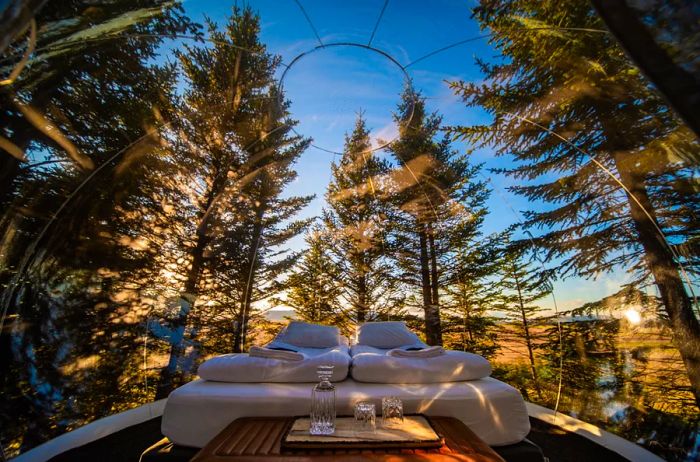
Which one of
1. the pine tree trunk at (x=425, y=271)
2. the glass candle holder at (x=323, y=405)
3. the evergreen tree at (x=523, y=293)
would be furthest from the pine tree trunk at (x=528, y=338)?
the glass candle holder at (x=323, y=405)

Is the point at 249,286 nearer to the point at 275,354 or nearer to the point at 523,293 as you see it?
the point at 275,354

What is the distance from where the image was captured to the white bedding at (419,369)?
195 centimetres

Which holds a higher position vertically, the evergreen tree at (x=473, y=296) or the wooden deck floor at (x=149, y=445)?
the evergreen tree at (x=473, y=296)

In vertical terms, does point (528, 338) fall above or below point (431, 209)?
below

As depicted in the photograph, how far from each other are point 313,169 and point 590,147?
4186mm

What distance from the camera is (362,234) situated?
620cm

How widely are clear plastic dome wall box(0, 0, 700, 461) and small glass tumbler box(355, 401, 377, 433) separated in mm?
1642

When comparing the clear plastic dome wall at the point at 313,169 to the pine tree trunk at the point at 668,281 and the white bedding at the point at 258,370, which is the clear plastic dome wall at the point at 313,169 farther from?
the white bedding at the point at 258,370

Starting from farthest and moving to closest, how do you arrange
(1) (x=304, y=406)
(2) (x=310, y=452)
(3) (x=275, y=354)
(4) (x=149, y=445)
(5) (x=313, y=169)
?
(5) (x=313, y=169) → (4) (x=149, y=445) → (3) (x=275, y=354) → (1) (x=304, y=406) → (2) (x=310, y=452)

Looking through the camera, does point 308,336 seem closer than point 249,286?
Yes

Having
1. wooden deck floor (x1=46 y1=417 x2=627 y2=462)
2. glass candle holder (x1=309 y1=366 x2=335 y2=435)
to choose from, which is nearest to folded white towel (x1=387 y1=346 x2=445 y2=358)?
glass candle holder (x1=309 y1=366 x2=335 y2=435)

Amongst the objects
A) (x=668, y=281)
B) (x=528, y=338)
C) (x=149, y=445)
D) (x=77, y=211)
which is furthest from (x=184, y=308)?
(x=668, y=281)

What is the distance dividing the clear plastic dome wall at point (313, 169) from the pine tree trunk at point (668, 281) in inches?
0.7

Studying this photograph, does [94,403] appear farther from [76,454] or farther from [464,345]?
[464,345]
